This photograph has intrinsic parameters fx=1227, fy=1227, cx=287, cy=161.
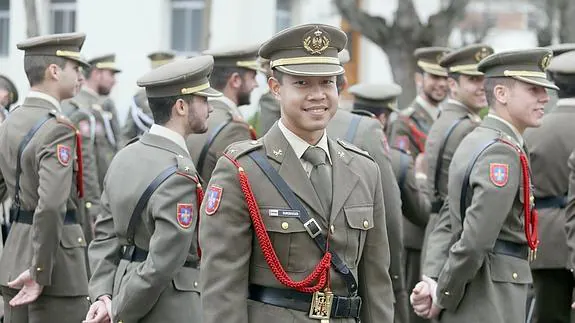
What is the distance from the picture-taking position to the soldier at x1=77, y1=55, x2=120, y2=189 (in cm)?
1174

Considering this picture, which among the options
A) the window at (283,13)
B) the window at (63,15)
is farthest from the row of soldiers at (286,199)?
the window at (283,13)

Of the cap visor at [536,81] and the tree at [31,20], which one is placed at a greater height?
the cap visor at [536,81]

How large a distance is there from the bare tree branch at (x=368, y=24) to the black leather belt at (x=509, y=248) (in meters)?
15.3

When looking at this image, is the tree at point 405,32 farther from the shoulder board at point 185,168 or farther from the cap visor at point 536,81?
the shoulder board at point 185,168

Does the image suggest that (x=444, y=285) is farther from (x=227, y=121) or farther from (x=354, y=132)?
(x=227, y=121)

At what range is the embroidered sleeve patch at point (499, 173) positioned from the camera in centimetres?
633

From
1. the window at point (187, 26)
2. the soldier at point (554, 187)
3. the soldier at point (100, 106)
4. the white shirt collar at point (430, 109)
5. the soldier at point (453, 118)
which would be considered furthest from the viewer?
the window at point (187, 26)

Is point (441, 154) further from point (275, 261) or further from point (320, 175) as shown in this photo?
point (275, 261)

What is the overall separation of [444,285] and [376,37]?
15.4 meters

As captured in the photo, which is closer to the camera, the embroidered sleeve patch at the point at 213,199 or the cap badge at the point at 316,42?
the embroidered sleeve patch at the point at 213,199

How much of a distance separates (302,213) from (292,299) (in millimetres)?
345

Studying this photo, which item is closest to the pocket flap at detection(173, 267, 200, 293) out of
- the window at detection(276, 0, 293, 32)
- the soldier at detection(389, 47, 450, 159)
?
the soldier at detection(389, 47, 450, 159)

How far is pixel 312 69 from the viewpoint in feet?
16.0

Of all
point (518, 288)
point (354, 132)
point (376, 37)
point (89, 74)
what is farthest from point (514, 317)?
point (376, 37)
